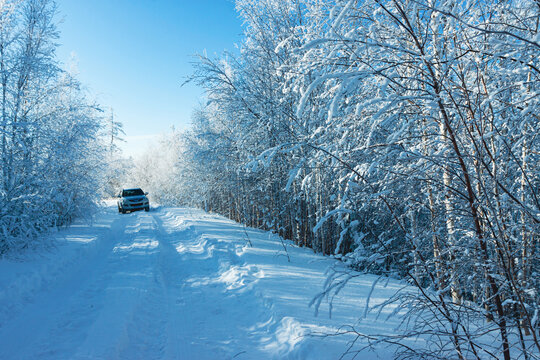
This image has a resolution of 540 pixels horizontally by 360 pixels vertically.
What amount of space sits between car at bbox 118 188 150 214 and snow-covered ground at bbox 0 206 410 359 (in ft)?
43.4

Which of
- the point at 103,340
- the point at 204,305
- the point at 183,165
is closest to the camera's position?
the point at 103,340

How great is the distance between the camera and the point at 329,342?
10.7 ft

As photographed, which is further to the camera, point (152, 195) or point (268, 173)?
point (152, 195)

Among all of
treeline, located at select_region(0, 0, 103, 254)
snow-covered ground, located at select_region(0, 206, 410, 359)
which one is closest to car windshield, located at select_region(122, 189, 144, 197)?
treeline, located at select_region(0, 0, 103, 254)

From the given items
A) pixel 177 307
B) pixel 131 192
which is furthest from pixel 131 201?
pixel 177 307

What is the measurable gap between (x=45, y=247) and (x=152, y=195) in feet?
104

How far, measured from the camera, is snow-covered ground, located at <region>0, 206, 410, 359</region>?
3393mm

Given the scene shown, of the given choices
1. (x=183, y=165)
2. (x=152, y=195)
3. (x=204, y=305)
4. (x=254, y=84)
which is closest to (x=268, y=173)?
(x=254, y=84)

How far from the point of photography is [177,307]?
464 cm

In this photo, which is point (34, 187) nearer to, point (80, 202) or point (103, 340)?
point (80, 202)

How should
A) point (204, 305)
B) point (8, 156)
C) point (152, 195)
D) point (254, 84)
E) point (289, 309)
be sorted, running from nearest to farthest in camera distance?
point (289, 309) → point (204, 305) → point (8, 156) → point (254, 84) → point (152, 195)

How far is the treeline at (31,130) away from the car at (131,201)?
10985 mm

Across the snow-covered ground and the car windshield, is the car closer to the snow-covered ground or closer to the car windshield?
the car windshield

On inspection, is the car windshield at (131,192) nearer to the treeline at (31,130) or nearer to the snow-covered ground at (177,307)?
the treeline at (31,130)
